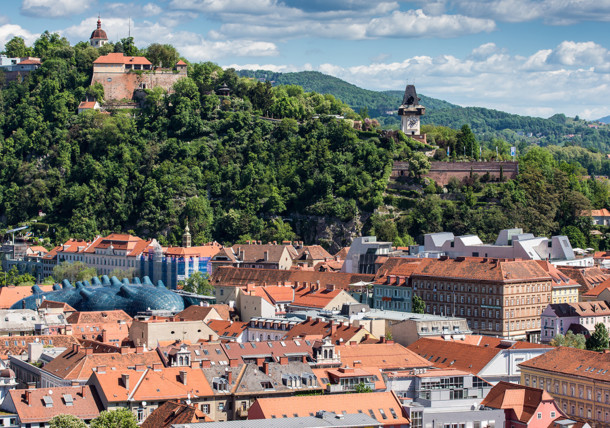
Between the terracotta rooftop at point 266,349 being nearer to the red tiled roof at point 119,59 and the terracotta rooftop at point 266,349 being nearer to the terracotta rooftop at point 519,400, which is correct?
the terracotta rooftop at point 519,400

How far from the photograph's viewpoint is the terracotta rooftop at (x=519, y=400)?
60.6 m

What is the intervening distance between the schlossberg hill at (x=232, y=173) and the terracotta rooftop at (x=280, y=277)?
23593mm

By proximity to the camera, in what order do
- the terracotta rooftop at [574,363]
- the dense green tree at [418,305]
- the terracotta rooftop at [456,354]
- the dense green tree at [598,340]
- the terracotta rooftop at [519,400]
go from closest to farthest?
the terracotta rooftop at [519,400] → the terracotta rooftop at [574,363] → the terracotta rooftop at [456,354] → the dense green tree at [598,340] → the dense green tree at [418,305]

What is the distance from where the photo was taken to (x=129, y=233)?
156 meters

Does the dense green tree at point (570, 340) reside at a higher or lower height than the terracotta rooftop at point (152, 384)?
lower

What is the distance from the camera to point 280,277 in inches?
4528

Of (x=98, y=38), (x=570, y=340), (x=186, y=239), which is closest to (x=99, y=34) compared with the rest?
(x=98, y=38)

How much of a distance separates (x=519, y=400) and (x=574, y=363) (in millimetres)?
12268

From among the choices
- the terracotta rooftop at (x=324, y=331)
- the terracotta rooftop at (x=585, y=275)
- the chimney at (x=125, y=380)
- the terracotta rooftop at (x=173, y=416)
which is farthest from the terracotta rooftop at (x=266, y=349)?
the terracotta rooftop at (x=585, y=275)

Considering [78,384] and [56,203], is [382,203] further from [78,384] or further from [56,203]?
[78,384]

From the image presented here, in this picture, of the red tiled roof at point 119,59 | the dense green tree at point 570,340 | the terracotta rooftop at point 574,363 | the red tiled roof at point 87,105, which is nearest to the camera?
the terracotta rooftop at point 574,363

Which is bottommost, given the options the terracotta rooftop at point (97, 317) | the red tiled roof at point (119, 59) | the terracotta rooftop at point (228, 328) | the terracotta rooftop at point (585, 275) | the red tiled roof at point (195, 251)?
the red tiled roof at point (195, 251)

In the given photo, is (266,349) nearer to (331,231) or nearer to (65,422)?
(65,422)

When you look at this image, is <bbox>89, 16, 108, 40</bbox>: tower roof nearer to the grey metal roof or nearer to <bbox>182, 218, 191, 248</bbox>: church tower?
<bbox>182, 218, 191, 248</bbox>: church tower
